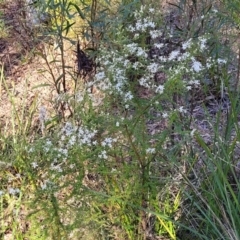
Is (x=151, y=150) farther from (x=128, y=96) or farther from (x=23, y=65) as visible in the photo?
(x=23, y=65)

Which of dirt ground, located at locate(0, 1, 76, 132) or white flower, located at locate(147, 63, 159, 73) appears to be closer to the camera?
white flower, located at locate(147, 63, 159, 73)

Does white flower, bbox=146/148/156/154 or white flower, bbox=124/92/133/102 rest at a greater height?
white flower, bbox=124/92/133/102

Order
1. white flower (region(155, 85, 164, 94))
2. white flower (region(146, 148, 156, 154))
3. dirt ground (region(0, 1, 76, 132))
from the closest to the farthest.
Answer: white flower (region(155, 85, 164, 94)) → white flower (region(146, 148, 156, 154)) → dirt ground (region(0, 1, 76, 132))

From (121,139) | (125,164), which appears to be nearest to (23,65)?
(121,139)

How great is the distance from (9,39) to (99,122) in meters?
2.40

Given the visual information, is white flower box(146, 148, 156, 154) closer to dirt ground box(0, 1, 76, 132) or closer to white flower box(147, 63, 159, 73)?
white flower box(147, 63, 159, 73)

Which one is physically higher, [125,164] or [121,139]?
[121,139]

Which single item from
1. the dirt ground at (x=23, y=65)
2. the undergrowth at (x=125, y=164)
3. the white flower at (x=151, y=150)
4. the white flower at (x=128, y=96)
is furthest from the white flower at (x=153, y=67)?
the dirt ground at (x=23, y=65)

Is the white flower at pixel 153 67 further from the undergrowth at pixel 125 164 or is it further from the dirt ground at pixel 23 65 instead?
the dirt ground at pixel 23 65

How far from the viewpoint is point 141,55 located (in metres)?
1.51

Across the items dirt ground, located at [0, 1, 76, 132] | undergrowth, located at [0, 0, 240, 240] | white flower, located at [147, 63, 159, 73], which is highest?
dirt ground, located at [0, 1, 76, 132]

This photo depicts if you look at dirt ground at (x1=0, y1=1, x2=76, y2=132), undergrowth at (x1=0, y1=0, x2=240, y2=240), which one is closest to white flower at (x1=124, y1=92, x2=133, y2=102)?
undergrowth at (x1=0, y1=0, x2=240, y2=240)

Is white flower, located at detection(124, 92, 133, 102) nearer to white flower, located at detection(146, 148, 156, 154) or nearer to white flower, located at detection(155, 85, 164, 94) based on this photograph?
white flower, located at detection(155, 85, 164, 94)

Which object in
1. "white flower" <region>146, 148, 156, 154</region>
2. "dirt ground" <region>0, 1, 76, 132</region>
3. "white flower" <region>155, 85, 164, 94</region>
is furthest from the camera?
"dirt ground" <region>0, 1, 76, 132</region>
